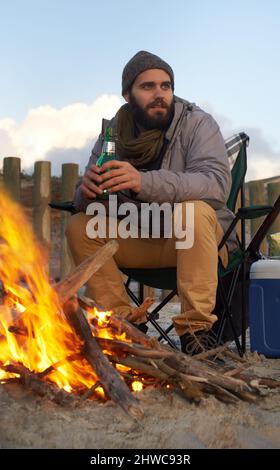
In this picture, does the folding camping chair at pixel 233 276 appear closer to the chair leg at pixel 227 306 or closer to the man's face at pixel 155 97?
the chair leg at pixel 227 306

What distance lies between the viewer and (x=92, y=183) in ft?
10.2

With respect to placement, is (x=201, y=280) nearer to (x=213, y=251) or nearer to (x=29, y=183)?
(x=213, y=251)

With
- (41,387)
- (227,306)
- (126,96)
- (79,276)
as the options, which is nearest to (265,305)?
(227,306)

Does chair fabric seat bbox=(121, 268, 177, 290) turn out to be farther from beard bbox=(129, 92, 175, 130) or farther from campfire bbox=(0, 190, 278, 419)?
campfire bbox=(0, 190, 278, 419)

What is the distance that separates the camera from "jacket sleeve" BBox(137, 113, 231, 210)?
10.1 ft

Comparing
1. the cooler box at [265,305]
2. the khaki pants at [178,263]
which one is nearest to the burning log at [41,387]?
the khaki pants at [178,263]

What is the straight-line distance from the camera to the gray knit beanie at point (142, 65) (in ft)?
11.4

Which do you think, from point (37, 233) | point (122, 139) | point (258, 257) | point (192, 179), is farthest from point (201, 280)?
point (37, 233)

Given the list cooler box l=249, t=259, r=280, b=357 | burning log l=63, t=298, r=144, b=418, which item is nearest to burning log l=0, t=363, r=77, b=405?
burning log l=63, t=298, r=144, b=418

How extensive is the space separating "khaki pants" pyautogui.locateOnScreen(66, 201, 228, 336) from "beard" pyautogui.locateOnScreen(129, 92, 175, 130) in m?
0.56

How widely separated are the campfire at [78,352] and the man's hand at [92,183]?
0.69 metres

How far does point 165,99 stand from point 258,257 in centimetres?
90
